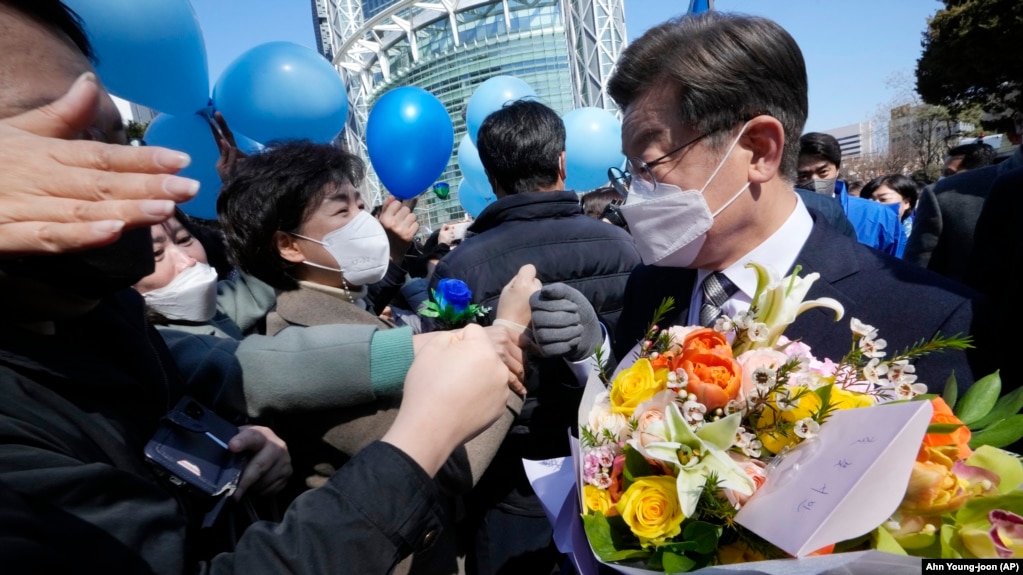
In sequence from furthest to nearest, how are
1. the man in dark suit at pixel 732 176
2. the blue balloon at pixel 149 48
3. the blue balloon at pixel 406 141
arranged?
the blue balloon at pixel 406 141, the blue balloon at pixel 149 48, the man in dark suit at pixel 732 176

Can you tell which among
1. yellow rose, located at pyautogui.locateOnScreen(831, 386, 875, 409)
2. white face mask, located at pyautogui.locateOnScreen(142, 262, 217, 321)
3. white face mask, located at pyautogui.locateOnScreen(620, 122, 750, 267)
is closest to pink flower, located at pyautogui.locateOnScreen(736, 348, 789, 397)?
yellow rose, located at pyautogui.locateOnScreen(831, 386, 875, 409)

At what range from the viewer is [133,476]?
85 cm

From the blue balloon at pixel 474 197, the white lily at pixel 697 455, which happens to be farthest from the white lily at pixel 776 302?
the blue balloon at pixel 474 197

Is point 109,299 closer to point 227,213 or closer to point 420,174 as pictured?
point 227,213

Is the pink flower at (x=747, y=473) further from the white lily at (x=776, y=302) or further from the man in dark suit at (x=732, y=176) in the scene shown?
the man in dark suit at (x=732, y=176)

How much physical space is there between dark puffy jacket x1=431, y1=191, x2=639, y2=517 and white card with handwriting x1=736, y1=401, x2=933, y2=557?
4.03 ft

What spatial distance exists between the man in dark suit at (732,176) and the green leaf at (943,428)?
0.51 meters

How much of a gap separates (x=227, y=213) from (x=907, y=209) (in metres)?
9.01

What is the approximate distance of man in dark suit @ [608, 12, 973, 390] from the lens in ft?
4.84

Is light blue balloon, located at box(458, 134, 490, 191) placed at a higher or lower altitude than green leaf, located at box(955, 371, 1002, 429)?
lower

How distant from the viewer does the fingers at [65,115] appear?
0.75m

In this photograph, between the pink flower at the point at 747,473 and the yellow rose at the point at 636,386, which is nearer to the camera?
the pink flower at the point at 747,473

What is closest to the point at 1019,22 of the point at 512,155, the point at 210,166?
the point at 512,155

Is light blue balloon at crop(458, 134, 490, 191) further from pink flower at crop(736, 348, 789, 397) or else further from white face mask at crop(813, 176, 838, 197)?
pink flower at crop(736, 348, 789, 397)
